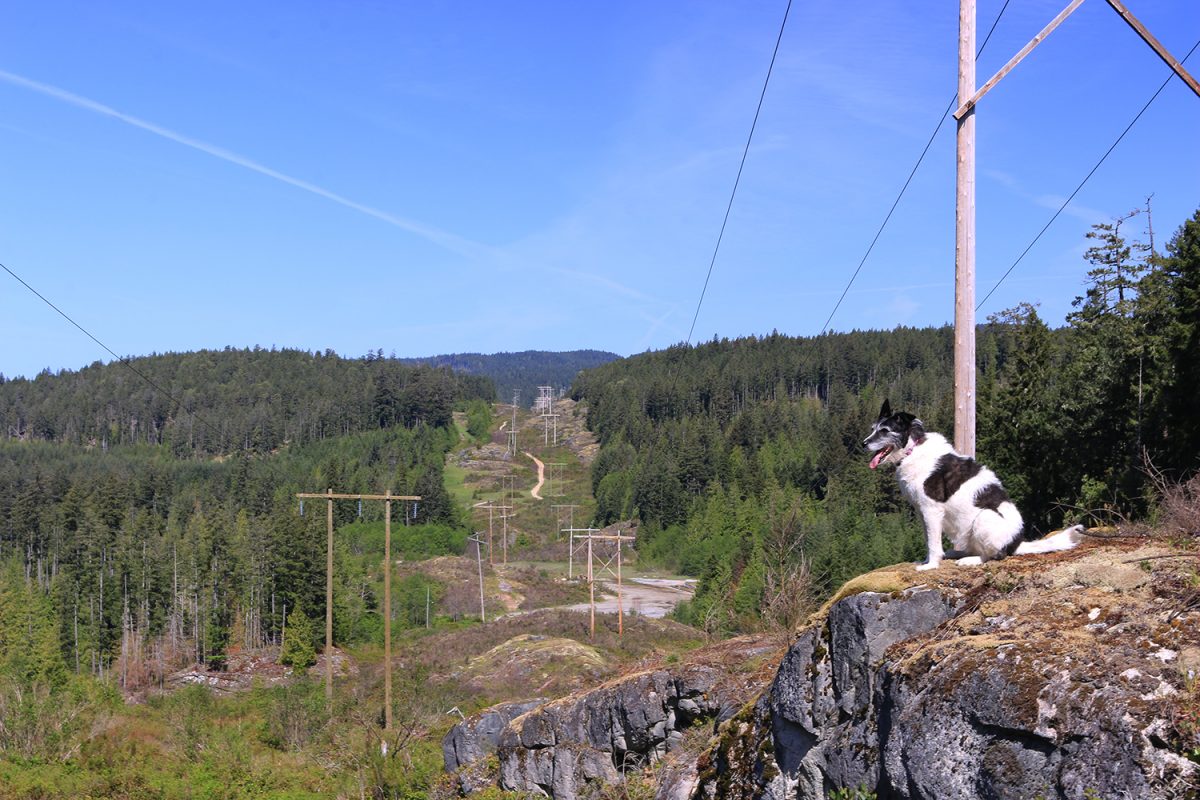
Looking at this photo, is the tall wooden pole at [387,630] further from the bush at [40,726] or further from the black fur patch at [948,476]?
the black fur patch at [948,476]

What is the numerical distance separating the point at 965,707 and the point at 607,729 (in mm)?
10428

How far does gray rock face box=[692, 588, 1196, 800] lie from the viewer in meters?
5.22

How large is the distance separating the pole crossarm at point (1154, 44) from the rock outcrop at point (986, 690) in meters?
4.09

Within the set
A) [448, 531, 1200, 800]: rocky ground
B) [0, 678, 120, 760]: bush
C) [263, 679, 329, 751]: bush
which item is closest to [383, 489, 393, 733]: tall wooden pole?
[263, 679, 329, 751]: bush

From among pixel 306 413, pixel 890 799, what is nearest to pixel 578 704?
pixel 890 799

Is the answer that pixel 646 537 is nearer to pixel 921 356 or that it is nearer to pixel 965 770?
pixel 921 356

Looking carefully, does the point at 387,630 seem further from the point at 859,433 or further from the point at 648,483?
the point at 648,483

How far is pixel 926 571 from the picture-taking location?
8125 millimetres

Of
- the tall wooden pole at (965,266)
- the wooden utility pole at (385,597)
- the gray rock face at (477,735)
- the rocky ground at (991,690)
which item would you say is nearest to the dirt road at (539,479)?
the wooden utility pole at (385,597)

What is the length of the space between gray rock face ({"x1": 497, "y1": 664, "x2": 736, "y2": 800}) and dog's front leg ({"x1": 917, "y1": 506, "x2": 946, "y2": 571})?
5.34 metres

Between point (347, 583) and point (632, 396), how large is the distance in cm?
10037

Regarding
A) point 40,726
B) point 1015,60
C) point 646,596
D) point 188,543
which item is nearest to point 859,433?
point 646,596

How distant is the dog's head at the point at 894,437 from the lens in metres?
8.72

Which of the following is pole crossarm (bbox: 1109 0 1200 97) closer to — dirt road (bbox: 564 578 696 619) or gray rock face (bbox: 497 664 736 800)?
gray rock face (bbox: 497 664 736 800)
